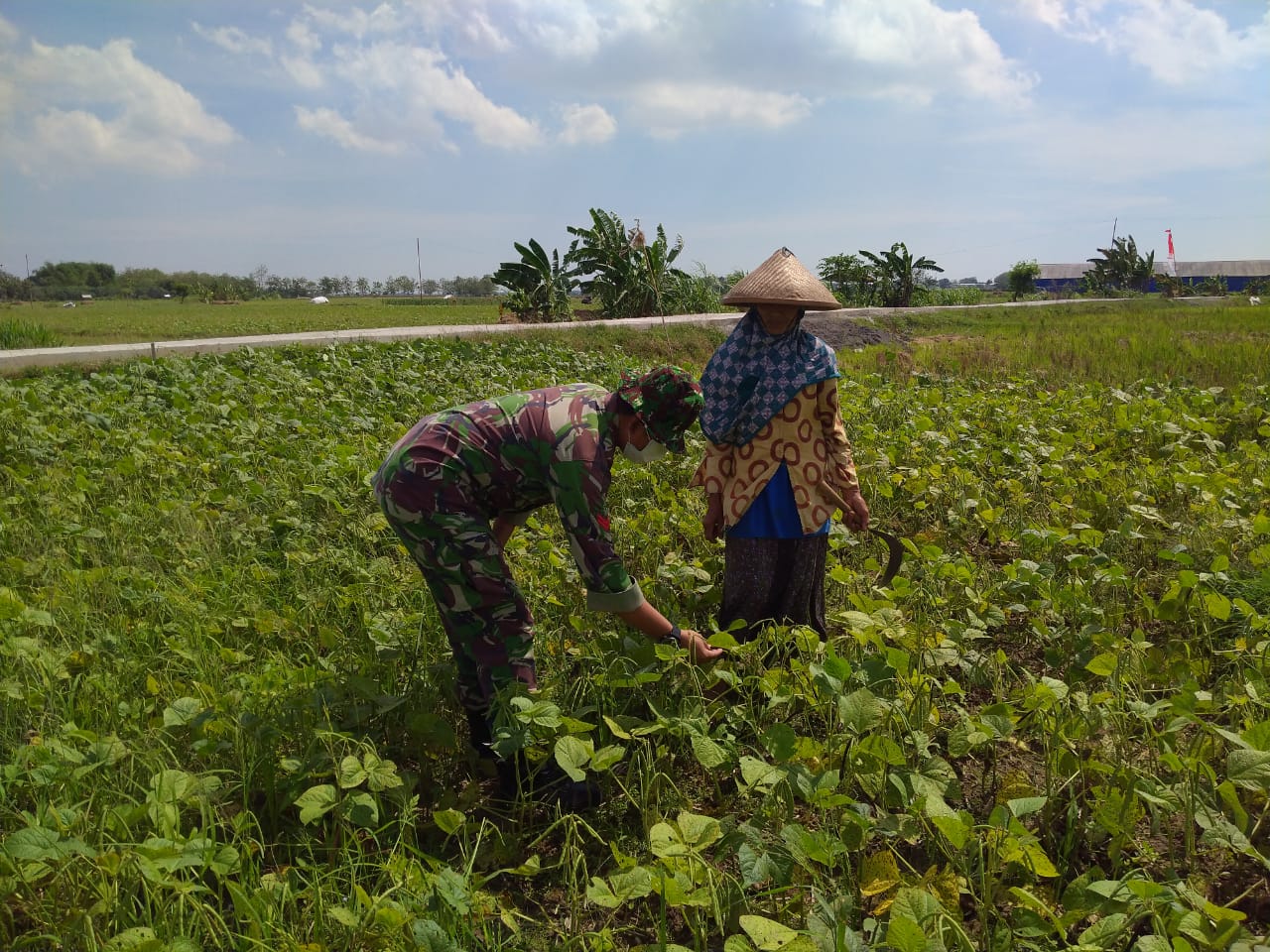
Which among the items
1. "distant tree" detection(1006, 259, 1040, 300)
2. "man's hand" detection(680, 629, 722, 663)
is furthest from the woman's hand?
"distant tree" detection(1006, 259, 1040, 300)

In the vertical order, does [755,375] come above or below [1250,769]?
above

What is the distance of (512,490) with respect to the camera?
7.26ft

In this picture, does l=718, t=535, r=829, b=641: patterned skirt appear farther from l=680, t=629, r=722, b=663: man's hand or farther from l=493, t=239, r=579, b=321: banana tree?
l=493, t=239, r=579, b=321: banana tree

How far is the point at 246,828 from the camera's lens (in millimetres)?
1903

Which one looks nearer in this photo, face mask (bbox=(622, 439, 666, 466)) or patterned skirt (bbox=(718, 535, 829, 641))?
face mask (bbox=(622, 439, 666, 466))

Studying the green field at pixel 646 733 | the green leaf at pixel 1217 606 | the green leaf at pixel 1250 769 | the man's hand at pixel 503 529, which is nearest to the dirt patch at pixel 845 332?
the green field at pixel 646 733

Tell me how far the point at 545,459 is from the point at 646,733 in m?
0.73

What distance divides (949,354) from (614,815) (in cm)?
944

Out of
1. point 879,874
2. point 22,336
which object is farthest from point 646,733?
point 22,336

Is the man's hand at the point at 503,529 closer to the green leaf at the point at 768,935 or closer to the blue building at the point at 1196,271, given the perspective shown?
the green leaf at the point at 768,935

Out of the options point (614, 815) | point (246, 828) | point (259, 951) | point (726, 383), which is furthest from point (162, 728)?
point (726, 383)

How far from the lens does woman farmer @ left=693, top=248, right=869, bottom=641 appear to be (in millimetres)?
2662

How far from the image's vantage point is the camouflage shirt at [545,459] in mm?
2033

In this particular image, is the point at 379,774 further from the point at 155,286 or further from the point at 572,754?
the point at 155,286
